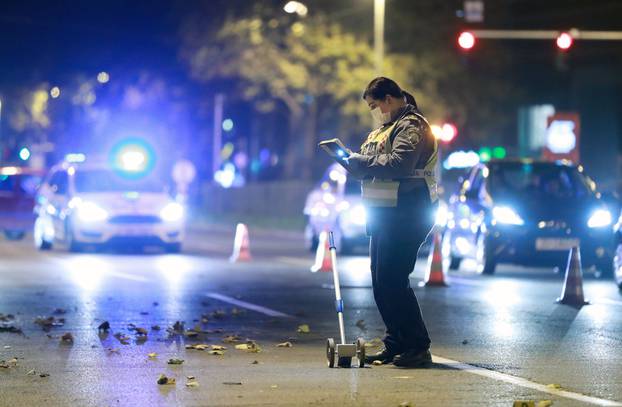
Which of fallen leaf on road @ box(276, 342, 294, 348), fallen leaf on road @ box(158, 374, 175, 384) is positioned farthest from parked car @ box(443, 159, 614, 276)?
fallen leaf on road @ box(158, 374, 175, 384)

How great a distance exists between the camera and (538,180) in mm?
20188

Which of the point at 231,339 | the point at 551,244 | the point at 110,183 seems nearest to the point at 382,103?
the point at 231,339

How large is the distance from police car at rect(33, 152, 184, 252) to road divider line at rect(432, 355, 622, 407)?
1529cm

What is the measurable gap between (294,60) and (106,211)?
809 inches

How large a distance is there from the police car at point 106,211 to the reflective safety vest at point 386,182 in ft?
51.6

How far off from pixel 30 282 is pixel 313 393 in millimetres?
10114

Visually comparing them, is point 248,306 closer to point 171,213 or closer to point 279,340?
point 279,340

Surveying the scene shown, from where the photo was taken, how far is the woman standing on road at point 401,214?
896 centimetres

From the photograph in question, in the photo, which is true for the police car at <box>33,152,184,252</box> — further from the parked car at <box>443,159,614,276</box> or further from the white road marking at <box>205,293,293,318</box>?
the white road marking at <box>205,293,293,318</box>

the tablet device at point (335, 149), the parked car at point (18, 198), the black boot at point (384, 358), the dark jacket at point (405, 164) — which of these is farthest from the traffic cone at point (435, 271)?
the parked car at point (18, 198)

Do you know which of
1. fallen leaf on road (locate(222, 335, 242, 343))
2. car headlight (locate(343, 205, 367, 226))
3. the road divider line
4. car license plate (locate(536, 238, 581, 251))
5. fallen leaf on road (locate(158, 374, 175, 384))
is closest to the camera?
the road divider line

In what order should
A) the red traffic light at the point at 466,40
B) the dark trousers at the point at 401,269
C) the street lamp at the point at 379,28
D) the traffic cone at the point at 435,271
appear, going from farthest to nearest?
the street lamp at the point at 379,28 < the red traffic light at the point at 466,40 < the traffic cone at the point at 435,271 < the dark trousers at the point at 401,269

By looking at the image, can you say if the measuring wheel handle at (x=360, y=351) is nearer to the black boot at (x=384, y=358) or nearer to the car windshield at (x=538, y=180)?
the black boot at (x=384, y=358)

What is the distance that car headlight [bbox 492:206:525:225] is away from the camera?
1912 cm
